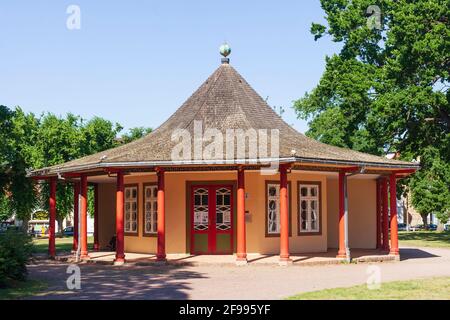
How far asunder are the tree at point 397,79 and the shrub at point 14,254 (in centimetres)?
2043


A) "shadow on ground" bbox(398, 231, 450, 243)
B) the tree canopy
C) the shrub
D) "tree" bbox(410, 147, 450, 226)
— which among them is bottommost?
"shadow on ground" bbox(398, 231, 450, 243)

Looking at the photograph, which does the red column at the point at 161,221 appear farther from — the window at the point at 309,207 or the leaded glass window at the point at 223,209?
the window at the point at 309,207

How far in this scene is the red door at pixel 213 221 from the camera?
66.7 feet

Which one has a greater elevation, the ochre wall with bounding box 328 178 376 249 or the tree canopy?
the tree canopy


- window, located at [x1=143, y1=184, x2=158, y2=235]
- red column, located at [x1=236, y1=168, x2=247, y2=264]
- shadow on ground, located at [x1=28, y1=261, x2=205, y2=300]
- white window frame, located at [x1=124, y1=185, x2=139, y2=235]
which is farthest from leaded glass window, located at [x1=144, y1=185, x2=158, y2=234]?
red column, located at [x1=236, y1=168, x2=247, y2=264]

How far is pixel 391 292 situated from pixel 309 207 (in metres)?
9.77

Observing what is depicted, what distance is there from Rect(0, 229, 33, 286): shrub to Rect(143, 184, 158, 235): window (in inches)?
251

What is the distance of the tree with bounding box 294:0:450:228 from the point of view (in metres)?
29.7

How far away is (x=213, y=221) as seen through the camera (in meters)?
20.4

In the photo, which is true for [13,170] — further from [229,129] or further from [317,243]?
[317,243]

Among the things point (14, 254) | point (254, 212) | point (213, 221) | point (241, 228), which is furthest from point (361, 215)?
point (14, 254)

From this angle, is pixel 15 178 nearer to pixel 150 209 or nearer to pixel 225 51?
pixel 150 209

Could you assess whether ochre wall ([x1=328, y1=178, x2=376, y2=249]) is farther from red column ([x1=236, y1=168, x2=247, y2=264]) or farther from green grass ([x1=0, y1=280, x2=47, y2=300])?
green grass ([x1=0, y1=280, x2=47, y2=300])

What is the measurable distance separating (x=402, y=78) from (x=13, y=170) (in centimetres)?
1959
